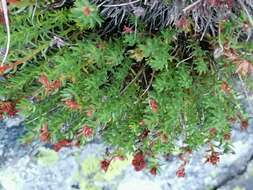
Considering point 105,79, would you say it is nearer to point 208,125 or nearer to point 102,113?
point 102,113

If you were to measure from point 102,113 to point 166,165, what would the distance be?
1.91ft

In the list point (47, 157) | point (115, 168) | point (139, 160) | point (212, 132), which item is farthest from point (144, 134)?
point (47, 157)

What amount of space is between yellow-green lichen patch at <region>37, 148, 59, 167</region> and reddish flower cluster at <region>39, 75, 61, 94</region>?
492 millimetres

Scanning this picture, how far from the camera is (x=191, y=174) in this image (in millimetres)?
2029

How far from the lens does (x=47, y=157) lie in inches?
77.0

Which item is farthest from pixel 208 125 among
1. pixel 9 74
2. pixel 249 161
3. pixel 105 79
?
pixel 9 74

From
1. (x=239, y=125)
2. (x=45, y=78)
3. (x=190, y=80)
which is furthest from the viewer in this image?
(x=239, y=125)

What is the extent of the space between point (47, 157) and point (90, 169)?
197 mm

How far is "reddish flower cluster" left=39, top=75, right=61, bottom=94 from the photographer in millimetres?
1468

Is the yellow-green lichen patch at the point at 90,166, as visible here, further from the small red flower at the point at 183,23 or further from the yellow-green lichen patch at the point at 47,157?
the small red flower at the point at 183,23

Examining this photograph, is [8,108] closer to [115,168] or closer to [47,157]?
[47,157]

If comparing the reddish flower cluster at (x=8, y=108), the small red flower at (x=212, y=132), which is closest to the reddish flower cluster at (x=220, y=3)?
the small red flower at (x=212, y=132)

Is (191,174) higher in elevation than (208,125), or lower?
lower

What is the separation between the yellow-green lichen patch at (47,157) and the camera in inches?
76.8
